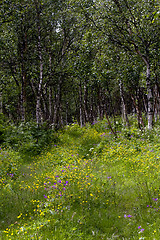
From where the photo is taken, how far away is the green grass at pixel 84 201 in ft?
15.1

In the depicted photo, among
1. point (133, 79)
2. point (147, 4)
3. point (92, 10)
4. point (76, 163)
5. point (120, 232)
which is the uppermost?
point (92, 10)

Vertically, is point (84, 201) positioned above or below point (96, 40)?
below

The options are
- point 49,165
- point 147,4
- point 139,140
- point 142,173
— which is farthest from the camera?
point 147,4

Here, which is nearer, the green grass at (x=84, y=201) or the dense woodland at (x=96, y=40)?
the green grass at (x=84, y=201)

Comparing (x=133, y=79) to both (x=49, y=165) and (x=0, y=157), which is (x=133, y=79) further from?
(x=0, y=157)

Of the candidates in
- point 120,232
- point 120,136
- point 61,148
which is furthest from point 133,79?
point 120,232

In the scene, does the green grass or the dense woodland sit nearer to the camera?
the green grass

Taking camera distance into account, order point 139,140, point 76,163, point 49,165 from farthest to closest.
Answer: point 139,140
point 49,165
point 76,163

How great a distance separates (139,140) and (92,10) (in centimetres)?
1097

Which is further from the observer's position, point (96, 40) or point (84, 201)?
point (96, 40)

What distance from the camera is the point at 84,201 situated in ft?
19.1

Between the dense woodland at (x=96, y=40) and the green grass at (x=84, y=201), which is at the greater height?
the dense woodland at (x=96, y=40)

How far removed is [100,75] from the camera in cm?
1348

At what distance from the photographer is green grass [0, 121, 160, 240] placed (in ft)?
15.1
